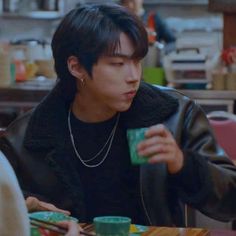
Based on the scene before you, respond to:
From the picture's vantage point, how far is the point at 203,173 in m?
1.90

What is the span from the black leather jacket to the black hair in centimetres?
16

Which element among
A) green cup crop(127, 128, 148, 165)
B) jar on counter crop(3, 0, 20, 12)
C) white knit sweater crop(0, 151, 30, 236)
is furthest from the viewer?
jar on counter crop(3, 0, 20, 12)

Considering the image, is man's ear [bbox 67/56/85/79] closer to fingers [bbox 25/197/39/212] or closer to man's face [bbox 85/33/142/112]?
man's face [bbox 85/33/142/112]

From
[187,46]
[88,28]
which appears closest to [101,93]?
[88,28]

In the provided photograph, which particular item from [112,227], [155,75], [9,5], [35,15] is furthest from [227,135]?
[35,15]

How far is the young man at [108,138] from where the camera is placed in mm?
1955

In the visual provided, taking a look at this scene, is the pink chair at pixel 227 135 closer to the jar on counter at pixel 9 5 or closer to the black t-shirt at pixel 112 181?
the black t-shirt at pixel 112 181

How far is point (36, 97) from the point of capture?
448 centimetres

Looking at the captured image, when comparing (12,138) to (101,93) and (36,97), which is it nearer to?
(101,93)

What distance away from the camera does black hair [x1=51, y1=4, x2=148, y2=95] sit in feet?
6.46

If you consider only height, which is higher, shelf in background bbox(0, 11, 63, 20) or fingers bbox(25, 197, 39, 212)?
fingers bbox(25, 197, 39, 212)

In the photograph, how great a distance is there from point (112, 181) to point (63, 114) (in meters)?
0.24

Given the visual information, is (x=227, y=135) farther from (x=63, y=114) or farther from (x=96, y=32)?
(x=96, y=32)

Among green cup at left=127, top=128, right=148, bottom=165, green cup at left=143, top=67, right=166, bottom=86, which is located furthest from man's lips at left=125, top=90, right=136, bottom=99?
green cup at left=143, top=67, right=166, bottom=86
